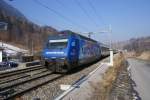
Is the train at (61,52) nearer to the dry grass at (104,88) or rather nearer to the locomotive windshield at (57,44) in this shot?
the locomotive windshield at (57,44)

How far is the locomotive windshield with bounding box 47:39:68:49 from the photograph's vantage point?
19641mm

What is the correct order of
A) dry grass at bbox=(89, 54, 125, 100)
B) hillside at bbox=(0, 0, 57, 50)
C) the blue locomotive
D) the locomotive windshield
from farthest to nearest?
1. hillside at bbox=(0, 0, 57, 50)
2. the locomotive windshield
3. the blue locomotive
4. dry grass at bbox=(89, 54, 125, 100)

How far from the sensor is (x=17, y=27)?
4520 inches

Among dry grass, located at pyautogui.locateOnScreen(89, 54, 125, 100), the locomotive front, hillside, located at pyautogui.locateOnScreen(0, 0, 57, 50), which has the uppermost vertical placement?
hillside, located at pyautogui.locateOnScreen(0, 0, 57, 50)

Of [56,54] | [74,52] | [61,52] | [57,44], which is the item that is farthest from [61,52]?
[74,52]

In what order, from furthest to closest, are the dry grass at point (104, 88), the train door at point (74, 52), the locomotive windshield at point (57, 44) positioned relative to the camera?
the train door at point (74, 52) → the locomotive windshield at point (57, 44) → the dry grass at point (104, 88)

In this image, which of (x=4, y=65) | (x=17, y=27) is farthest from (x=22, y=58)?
(x=17, y=27)

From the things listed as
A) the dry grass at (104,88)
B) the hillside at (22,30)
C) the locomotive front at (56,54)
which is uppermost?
the hillside at (22,30)

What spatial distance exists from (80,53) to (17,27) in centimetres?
9666

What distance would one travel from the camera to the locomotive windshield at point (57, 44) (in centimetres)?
1964

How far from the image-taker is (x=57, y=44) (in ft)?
65.9

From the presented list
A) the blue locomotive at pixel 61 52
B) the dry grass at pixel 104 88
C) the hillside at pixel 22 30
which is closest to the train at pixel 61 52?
the blue locomotive at pixel 61 52

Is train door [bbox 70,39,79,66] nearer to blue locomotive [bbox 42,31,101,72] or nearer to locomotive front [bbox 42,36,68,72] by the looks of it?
blue locomotive [bbox 42,31,101,72]

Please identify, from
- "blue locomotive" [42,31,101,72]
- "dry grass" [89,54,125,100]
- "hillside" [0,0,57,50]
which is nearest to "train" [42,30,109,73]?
"blue locomotive" [42,31,101,72]
